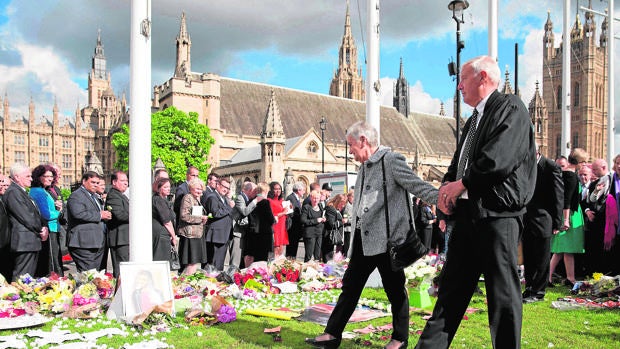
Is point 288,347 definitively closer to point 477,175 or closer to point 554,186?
point 477,175

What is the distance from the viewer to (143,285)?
21.0 ft

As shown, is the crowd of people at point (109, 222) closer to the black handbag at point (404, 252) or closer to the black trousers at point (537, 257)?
the black handbag at point (404, 252)

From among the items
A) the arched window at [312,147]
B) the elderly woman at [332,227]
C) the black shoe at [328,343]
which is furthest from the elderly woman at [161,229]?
the arched window at [312,147]

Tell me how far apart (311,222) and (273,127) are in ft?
145

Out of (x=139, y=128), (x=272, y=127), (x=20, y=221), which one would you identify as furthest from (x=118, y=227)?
(x=272, y=127)

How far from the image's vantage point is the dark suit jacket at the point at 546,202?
7441mm

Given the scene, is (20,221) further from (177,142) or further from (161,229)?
(177,142)

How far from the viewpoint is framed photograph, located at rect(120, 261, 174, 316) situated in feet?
20.6

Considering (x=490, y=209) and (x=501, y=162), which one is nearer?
(x=501, y=162)

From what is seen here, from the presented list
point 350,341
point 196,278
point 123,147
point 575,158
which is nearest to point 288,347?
point 350,341

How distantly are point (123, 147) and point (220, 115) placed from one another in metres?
13.1

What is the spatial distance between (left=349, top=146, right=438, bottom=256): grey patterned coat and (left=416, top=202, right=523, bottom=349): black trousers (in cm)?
83

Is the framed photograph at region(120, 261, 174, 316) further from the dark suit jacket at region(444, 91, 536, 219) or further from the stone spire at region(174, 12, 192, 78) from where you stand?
the stone spire at region(174, 12, 192, 78)

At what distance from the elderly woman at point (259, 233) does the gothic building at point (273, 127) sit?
44.8 metres
